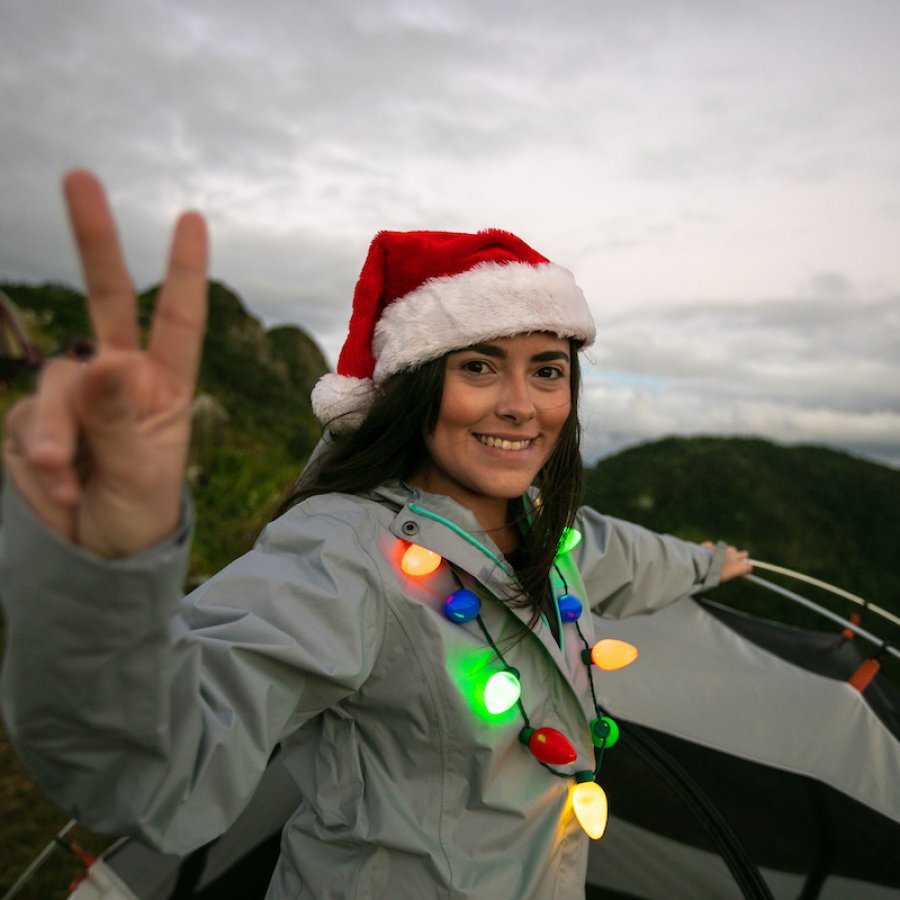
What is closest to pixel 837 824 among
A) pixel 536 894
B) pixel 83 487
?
pixel 536 894

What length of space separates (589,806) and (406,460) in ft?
3.47

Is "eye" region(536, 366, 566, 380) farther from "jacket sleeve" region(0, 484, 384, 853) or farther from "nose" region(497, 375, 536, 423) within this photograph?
"jacket sleeve" region(0, 484, 384, 853)

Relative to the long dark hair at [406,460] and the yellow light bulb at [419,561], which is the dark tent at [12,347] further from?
the long dark hair at [406,460]

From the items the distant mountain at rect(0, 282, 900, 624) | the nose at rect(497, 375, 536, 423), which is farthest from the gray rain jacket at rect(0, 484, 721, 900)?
the distant mountain at rect(0, 282, 900, 624)

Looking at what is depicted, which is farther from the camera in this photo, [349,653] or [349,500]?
[349,500]

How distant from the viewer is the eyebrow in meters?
1.69

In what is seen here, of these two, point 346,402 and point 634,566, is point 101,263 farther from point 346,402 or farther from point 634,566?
point 634,566

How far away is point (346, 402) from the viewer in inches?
71.4

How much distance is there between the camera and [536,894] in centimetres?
154

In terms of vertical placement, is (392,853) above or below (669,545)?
below

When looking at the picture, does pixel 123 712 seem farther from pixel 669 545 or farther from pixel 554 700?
pixel 669 545

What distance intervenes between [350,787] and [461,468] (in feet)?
2.75

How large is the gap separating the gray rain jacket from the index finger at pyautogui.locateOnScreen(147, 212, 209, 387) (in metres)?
0.22

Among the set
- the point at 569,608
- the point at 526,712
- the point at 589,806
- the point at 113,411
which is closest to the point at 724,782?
the point at 589,806
